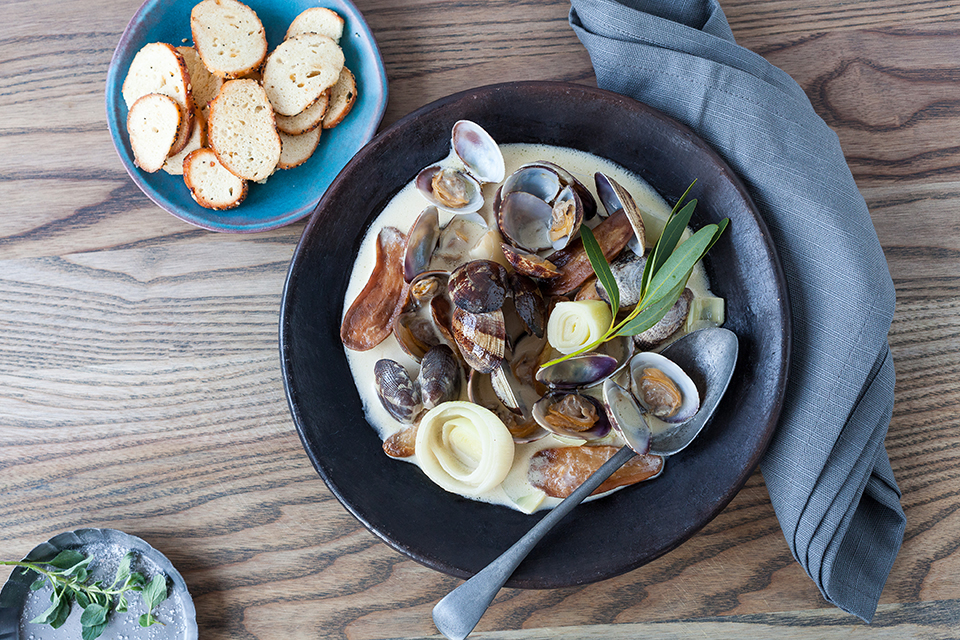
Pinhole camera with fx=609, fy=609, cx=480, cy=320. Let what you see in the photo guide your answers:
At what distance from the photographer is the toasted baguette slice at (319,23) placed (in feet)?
4.51

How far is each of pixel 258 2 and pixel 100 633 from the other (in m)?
1.47

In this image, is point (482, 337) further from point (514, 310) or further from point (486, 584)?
point (486, 584)

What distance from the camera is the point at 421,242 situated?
4.08 feet

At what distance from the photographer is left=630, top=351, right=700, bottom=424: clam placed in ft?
3.86

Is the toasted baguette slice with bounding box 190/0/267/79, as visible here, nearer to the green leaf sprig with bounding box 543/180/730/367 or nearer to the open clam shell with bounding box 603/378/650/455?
the green leaf sprig with bounding box 543/180/730/367

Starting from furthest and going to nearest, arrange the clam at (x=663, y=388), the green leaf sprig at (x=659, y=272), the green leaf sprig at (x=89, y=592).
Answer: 1. the green leaf sprig at (x=89, y=592)
2. the clam at (x=663, y=388)
3. the green leaf sprig at (x=659, y=272)

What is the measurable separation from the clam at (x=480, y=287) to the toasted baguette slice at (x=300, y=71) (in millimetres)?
559

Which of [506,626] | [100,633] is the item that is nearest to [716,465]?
[506,626]

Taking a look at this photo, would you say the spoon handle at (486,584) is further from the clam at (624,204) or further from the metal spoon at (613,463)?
the clam at (624,204)

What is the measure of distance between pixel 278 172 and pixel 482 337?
2.18ft

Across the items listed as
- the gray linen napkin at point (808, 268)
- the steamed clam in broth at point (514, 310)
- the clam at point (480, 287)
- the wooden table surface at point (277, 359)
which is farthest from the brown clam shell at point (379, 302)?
the gray linen napkin at point (808, 268)

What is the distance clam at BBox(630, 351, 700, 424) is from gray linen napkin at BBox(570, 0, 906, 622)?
226 mm

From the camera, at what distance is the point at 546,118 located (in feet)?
4.11

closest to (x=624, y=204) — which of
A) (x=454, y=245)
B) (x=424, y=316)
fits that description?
(x=454, y=245)
